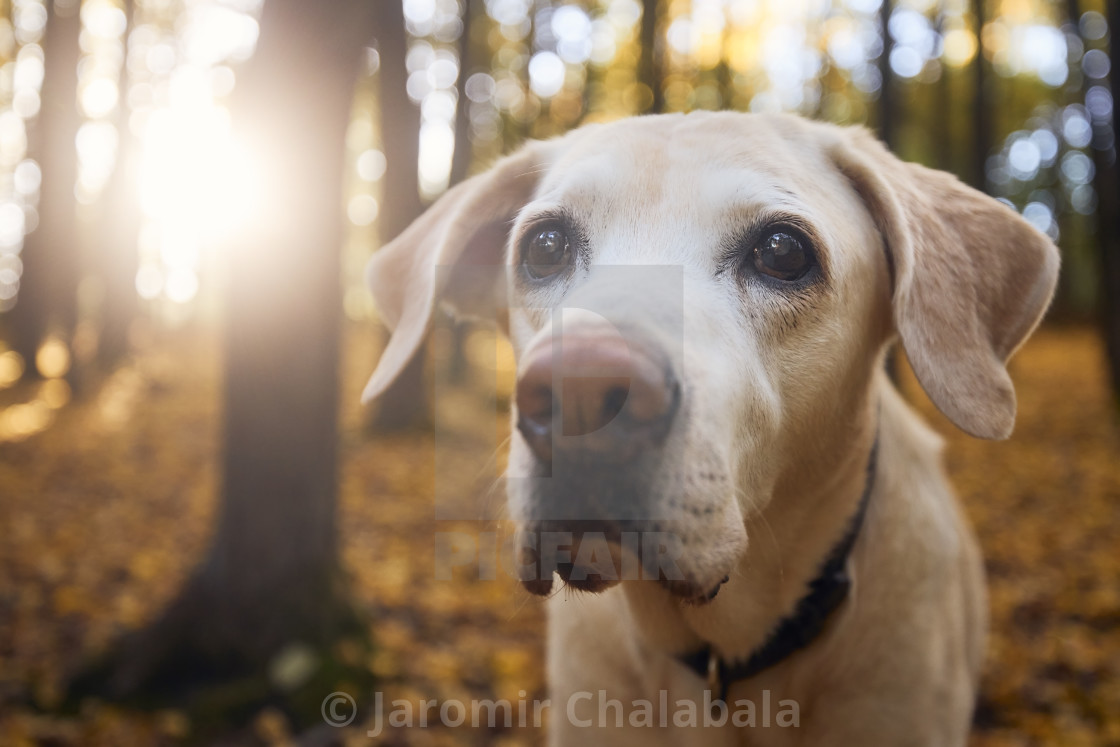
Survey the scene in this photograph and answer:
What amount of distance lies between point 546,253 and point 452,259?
434 millimetres

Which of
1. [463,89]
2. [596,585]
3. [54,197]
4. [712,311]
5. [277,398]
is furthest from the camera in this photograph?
[54,197]

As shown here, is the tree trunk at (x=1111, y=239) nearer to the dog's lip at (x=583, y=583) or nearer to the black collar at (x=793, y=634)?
the black collar at (x=793, y=634)

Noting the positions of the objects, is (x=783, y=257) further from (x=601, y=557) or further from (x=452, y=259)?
(x=452, y=259)

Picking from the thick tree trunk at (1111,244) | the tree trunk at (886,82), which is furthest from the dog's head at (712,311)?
the tree trunk at (886,82)

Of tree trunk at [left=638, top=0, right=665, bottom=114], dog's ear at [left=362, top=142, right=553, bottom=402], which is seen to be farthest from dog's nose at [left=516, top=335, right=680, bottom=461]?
tree trunk at [left=638, top=0, right=665, bottom=114]

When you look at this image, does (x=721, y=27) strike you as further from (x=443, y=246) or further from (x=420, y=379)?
(x=443, y=246)

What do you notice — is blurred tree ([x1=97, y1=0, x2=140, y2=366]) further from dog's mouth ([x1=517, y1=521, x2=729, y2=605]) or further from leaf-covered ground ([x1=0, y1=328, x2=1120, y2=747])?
dog's mouth ([x1=517, y1=521, x2=729, y2=605])

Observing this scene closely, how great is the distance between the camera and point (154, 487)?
24.6 feet

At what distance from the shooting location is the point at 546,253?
2012 millimetres

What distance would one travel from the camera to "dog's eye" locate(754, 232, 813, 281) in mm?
1811

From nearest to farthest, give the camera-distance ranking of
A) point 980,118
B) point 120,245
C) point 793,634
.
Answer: point 793,634 → point 980,118 → point 120,245

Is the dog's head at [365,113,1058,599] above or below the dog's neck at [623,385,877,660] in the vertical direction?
above

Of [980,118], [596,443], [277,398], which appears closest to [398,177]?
[277,398]

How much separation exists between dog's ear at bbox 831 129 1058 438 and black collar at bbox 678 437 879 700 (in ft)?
1.74
